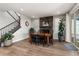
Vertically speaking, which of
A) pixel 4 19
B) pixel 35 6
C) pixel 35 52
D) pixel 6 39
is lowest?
pixel 35 52

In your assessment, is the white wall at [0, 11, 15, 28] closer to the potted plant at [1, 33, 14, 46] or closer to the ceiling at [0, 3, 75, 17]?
the ceiling at [0, 3, 75, 17]

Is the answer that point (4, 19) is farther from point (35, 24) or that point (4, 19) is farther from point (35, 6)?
point (35, 24)

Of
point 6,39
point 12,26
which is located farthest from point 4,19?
point 6,39

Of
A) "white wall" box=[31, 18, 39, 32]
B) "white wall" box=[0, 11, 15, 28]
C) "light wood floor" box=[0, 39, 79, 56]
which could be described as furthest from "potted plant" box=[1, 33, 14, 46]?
"white wall" box=[31, 18, 39, 32]

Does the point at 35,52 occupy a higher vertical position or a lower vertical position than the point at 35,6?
lower

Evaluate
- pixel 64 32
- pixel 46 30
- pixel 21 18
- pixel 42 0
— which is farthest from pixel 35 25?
pixel 42 0

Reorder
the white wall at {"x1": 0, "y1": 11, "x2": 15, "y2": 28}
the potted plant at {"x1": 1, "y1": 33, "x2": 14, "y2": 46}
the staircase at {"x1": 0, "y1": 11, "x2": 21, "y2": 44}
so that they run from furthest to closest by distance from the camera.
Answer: the staircase at {"x1": 0, "y1": 11, "x2": 21, "y2": 44}, the white wall at {"x1": 0, "y1": 11, "x2": 15, "y2": 28}, the potted plant at {"x1": 1, "y1": 33, "x2": 14, "y2": 46}

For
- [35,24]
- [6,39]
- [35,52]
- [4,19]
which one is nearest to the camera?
[35,52]

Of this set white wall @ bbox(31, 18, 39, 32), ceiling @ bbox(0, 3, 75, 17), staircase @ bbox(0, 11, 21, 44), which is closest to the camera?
ceiling @ bbox(0, 3, 75, 17)

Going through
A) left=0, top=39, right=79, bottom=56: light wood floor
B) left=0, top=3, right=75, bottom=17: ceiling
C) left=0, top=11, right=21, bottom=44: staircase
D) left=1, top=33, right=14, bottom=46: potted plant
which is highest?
left=0, top=3, right=75, bottom=17: ceiling

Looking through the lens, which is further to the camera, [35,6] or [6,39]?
[6,39]

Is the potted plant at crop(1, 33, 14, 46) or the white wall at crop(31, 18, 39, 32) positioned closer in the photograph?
the potted plant at crop(1, 33, 14, 46)

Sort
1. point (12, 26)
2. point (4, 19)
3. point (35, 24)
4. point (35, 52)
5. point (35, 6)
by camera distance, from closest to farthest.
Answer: point (35, 52) < point (35, 6) < point (4, 19) < point (12, 26) < point (35, 24)

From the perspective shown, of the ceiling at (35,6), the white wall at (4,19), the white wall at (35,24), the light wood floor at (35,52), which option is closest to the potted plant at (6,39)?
the light wood floor at (35,52)
